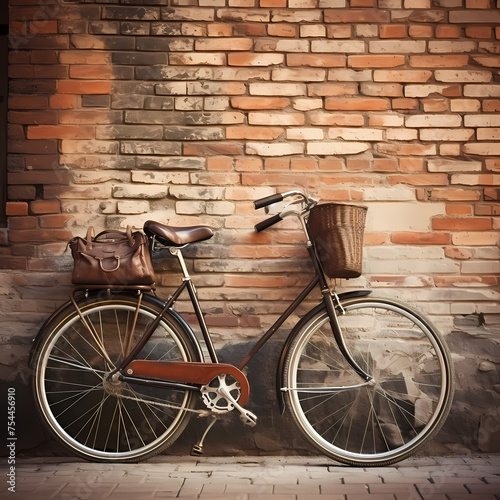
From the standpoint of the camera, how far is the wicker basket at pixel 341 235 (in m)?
3.46

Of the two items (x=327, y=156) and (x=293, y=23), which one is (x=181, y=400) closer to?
(x=327, y=156)

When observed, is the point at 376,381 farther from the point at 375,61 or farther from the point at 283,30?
the point at 283,30

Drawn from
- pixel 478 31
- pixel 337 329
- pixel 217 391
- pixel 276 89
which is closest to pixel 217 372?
pixel 217 391

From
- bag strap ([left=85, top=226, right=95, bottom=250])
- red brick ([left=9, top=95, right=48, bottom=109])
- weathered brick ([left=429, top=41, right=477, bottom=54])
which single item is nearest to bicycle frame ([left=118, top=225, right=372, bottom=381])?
bag strap ([left=85, top=226, right=95, bottom=250])

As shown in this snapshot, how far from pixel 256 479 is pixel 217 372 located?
0.60m

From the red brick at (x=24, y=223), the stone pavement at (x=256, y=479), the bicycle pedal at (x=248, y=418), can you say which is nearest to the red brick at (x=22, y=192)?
the red brick at (x=24, y=223)

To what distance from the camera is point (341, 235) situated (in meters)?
3.46

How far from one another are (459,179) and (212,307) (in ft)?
5.71

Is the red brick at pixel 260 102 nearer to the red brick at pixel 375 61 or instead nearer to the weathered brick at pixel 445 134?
the red brick at pixel 375 61

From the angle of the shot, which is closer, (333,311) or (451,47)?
(333,311)

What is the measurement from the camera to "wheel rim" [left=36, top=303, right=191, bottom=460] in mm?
3814

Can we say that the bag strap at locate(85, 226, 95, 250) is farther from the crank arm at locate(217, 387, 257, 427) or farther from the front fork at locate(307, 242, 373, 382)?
the front fork at locate(307, 242, 373, 382)

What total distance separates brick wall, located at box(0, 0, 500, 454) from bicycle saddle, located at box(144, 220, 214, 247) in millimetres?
317

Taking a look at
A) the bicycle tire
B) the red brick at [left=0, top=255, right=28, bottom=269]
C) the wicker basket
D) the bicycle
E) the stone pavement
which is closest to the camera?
the stone pavement
